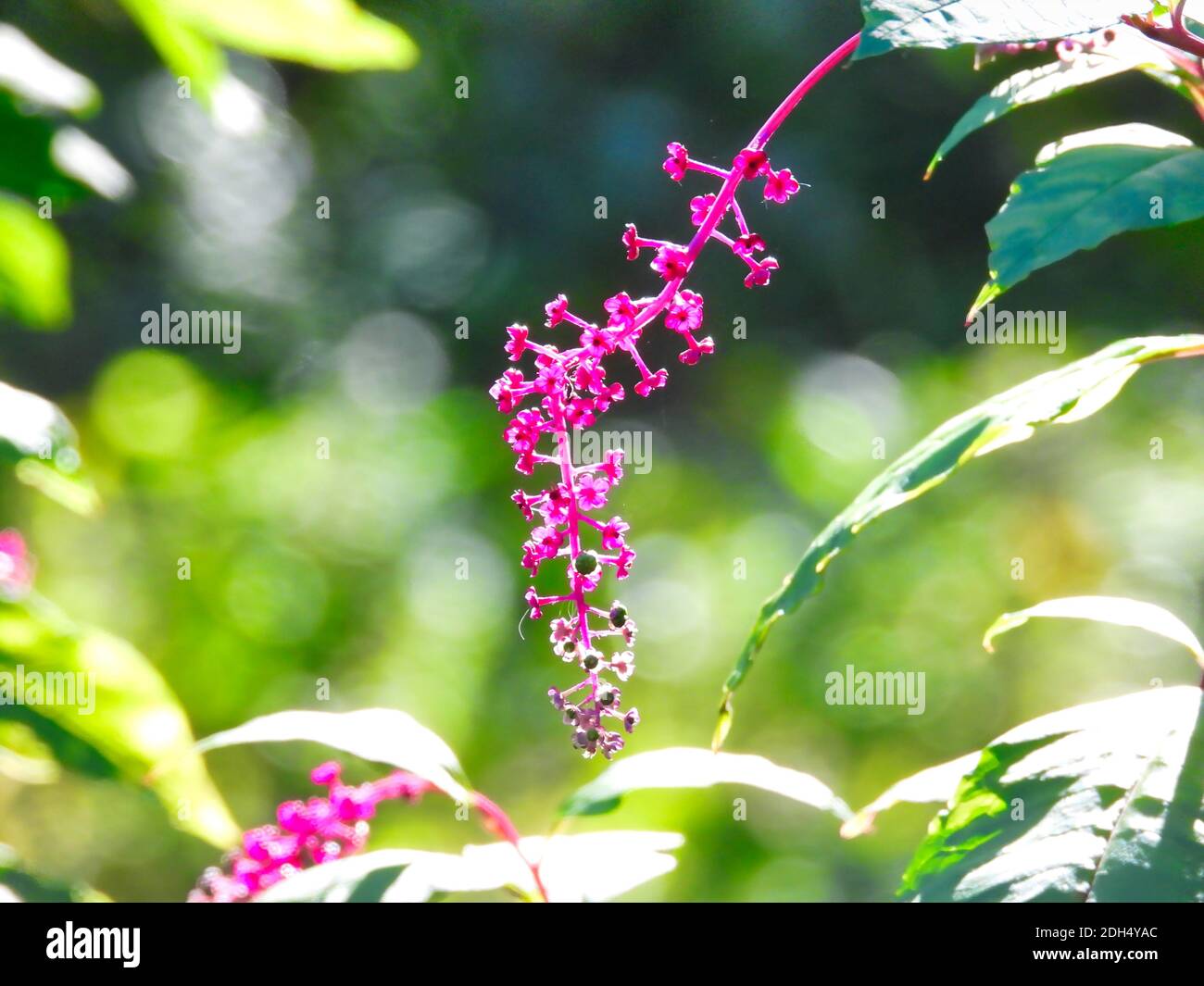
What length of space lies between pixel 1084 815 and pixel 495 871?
1.20 ft

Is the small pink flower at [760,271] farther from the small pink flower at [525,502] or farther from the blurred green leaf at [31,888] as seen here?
the blurred green leaf at [31,888]

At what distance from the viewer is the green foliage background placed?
8.14ft

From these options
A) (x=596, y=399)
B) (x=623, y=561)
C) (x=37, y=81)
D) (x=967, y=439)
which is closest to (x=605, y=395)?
(x=596, y=399)

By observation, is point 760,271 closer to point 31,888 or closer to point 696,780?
point 696,780

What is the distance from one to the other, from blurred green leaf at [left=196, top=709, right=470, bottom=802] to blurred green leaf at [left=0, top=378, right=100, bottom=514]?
0.61ft

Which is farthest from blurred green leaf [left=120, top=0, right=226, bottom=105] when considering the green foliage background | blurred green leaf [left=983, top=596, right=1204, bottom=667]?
the green foliage background

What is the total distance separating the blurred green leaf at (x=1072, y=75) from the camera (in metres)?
0.80

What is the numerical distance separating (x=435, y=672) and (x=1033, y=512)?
1435mm

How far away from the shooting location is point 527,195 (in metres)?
2.56

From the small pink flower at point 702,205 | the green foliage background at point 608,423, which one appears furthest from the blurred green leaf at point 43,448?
the green foliage background at point 608,423

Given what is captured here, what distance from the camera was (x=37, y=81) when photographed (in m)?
0.79

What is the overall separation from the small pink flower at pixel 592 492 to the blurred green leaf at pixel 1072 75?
307mm

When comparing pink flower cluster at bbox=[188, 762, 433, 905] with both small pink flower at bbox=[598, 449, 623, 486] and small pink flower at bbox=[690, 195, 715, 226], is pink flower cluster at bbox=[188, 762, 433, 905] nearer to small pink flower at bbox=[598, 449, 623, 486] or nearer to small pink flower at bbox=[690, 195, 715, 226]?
small pink flower at bbox=[598, 449, 623, 486]
